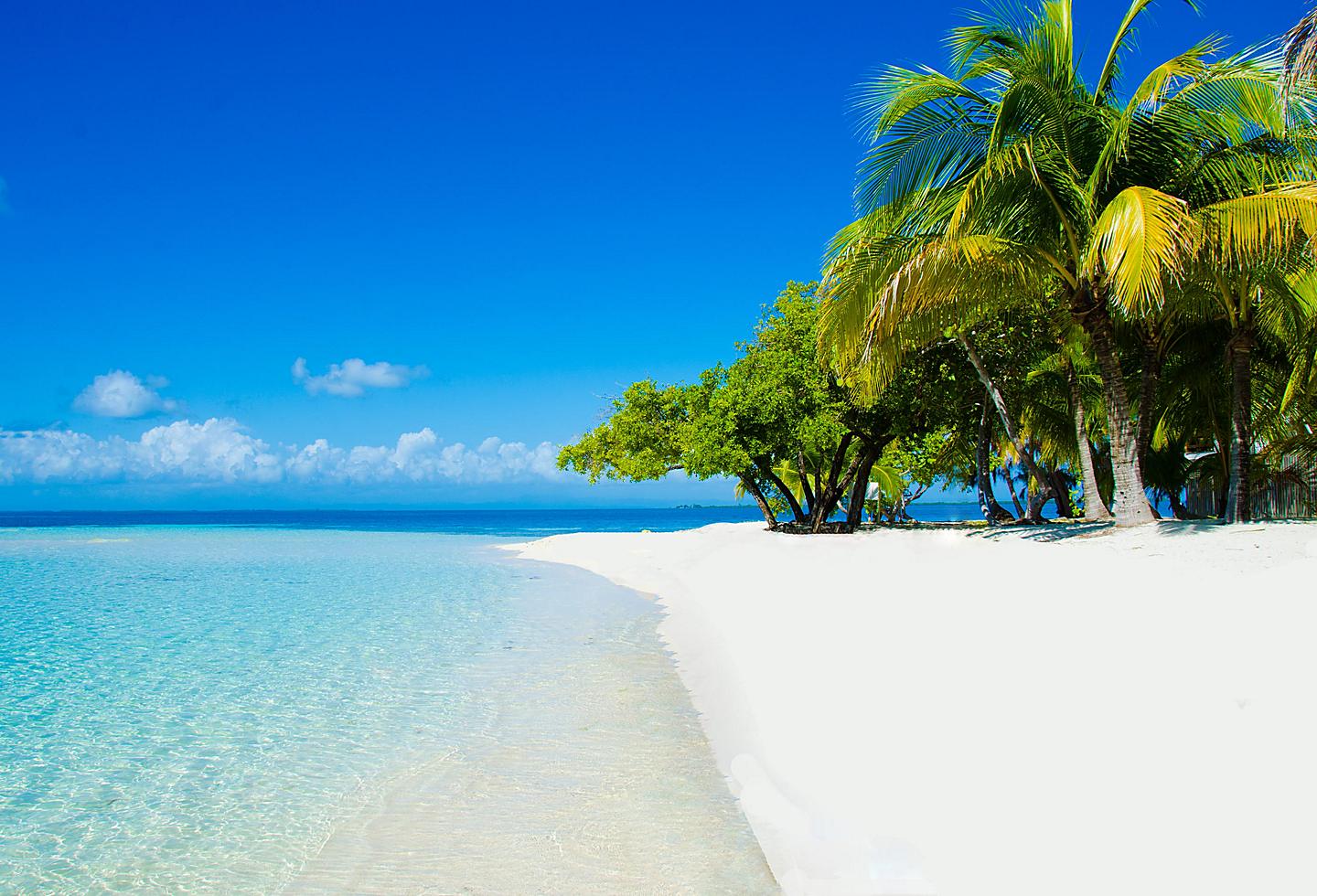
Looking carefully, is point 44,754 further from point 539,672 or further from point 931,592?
point 931,592

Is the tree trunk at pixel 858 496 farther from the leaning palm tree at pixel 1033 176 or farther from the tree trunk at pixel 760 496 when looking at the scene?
the leaning palm tree at pixel 1033 176

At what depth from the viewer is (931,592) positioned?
6.98 m

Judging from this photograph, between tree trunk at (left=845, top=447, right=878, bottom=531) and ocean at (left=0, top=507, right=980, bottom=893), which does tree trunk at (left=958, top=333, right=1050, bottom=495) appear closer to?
tree trunk at (left=845, top=447, right=878, bottom=531)

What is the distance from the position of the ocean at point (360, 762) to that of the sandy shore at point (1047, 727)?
45 centimetres

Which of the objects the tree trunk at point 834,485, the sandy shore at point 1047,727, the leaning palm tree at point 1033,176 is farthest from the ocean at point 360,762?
the tree trunk at point 834,485

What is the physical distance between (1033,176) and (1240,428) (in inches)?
159

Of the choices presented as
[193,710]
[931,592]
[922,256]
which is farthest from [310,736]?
[922,256]

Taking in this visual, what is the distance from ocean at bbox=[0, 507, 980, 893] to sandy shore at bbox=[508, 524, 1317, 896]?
17.5 inches

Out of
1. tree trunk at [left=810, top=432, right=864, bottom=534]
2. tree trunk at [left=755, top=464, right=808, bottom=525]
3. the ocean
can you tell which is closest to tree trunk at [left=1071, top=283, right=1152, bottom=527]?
the ocean

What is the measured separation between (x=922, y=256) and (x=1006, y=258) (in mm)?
1097

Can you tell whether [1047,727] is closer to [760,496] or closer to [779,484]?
[779,484]

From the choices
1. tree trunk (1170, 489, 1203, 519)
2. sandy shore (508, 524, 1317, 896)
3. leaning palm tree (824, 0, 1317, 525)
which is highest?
leaning palm tree (824, 0, 1317, 525)

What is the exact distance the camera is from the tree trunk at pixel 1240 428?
9.34 m

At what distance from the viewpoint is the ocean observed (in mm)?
3500
